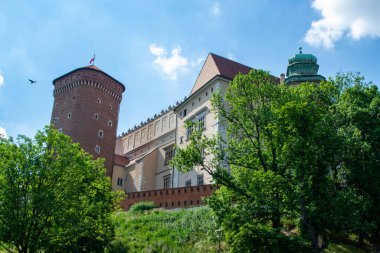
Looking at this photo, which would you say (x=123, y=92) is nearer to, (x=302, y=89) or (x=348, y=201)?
(x=302, y=89)

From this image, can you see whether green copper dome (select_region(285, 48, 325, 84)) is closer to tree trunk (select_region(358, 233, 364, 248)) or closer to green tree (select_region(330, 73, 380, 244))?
green tree (select_region(330, 73, 380, 244))

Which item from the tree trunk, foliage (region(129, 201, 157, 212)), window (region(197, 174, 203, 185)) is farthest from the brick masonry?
the tree trunk

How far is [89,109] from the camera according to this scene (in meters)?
46.6

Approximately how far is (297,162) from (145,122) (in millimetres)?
40270

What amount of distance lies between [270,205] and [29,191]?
10087 mm

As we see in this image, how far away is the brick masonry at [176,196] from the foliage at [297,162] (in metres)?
10.4

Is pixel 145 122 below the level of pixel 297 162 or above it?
above

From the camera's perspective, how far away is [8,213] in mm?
19141

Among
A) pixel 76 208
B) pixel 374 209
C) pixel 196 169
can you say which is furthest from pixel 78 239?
pixel 196 169

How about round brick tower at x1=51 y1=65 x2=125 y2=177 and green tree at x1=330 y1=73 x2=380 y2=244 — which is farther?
round brick tower at x1=51 y1=65 x2=125 y2=177

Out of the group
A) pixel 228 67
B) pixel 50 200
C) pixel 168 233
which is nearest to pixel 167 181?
pixel 228 67

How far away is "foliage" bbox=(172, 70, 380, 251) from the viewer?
16953mm

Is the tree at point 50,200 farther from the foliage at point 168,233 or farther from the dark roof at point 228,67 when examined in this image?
the dark roof at point 228,67

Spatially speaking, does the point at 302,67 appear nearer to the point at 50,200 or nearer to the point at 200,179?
the point at 200,179
